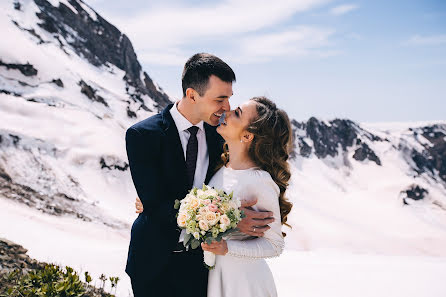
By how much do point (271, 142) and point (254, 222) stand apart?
80cm

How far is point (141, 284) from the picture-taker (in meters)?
3.81

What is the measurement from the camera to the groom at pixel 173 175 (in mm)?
3650

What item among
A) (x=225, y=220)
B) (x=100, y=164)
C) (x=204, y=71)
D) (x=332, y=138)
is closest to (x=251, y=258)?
(x=225, y=220)

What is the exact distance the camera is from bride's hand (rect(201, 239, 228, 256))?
330cm

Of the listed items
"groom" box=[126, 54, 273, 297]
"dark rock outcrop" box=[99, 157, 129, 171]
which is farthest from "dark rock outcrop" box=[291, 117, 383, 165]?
"groom" box=[126, 54, 273, 297]

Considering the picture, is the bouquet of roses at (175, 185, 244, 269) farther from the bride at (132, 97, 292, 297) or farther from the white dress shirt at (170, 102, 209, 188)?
the white dress shirt at (170, 102, 209, 188)

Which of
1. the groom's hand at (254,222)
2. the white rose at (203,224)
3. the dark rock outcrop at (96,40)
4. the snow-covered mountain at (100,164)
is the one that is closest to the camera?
the white rose at (203,224)

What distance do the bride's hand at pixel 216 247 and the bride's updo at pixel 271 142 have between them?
0.78 m

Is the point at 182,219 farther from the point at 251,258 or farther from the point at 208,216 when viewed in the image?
the point at 251,258

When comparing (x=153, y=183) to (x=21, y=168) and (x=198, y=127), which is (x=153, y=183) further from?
(x=21, y=168)

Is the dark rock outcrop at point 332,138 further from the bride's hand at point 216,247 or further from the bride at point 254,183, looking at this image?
the bride's hand at point 216,247

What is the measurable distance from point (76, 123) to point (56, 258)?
50.5 ft

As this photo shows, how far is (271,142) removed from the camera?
3871 millimetres

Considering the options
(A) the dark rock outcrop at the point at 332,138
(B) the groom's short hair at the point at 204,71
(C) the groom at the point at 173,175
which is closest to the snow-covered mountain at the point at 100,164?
(A) the dark rock outcrop at the point at 332,138
